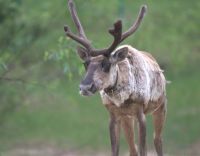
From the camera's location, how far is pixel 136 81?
6094 mm

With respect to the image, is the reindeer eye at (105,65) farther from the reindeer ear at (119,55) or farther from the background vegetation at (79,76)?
the background vegetation at (79,76)

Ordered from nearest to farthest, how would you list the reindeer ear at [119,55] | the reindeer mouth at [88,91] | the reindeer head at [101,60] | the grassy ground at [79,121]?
the reindeer mouth at [88,91] < the reindeer head at [101,60] < the reindeer ear at [119,55] < the grassy ground at [79,121]

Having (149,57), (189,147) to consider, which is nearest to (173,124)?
(189,147)

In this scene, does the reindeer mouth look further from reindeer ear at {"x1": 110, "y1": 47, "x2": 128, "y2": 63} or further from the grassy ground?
the grassy ground

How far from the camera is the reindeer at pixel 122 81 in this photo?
231 inches

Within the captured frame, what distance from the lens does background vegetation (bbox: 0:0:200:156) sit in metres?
17.1

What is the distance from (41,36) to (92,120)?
14.9 feet

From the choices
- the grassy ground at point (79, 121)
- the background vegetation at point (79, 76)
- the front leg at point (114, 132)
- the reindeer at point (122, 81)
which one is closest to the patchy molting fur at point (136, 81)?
the reindeer at point (122, 81)

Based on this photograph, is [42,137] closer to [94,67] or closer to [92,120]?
[92,120]

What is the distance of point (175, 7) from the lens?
21.7 metres

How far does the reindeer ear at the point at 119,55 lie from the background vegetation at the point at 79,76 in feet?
31.1

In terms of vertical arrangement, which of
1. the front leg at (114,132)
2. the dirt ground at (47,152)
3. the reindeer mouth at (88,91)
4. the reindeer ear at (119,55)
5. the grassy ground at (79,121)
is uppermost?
the reindeer ear at (119,55)

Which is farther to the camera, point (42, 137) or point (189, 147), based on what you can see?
point (42, 137)

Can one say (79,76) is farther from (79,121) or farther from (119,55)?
(119,55)
